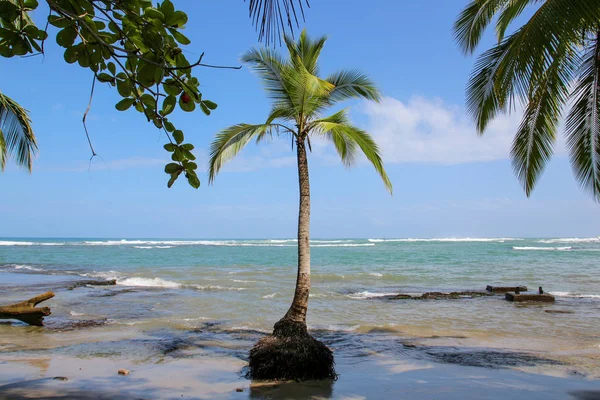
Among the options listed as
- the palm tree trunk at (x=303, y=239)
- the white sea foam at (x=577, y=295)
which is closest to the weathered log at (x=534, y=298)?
the white sea foam at (x=577, y=295)

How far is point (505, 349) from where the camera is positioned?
8.79 meters

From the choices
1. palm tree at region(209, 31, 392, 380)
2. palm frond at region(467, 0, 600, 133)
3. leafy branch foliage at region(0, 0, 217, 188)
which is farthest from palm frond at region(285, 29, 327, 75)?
leafy branch foliage at region(0, 0, 217, 188)

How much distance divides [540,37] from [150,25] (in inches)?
189

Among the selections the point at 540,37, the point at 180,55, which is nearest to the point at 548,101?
the point at 540,37

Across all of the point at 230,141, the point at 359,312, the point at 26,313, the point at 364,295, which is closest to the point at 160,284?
the point at 364,295

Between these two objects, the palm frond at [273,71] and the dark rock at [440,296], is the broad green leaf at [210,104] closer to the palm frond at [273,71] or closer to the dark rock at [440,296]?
the palm frond at [273,71]

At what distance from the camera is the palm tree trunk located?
7141mm

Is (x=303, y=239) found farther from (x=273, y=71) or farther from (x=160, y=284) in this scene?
(x=160, y=284)

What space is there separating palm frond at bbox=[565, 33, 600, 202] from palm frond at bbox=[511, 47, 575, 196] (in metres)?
0.27

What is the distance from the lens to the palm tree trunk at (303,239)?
7141 millimetres

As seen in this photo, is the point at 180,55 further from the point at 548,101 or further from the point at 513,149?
the point at 513,149

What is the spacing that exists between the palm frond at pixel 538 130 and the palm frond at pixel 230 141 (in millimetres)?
4123

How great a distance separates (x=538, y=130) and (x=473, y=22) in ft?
7.48

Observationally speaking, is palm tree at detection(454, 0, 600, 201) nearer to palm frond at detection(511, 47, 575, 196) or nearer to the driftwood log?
palm frond at detection(511, 47, 575, 196)
